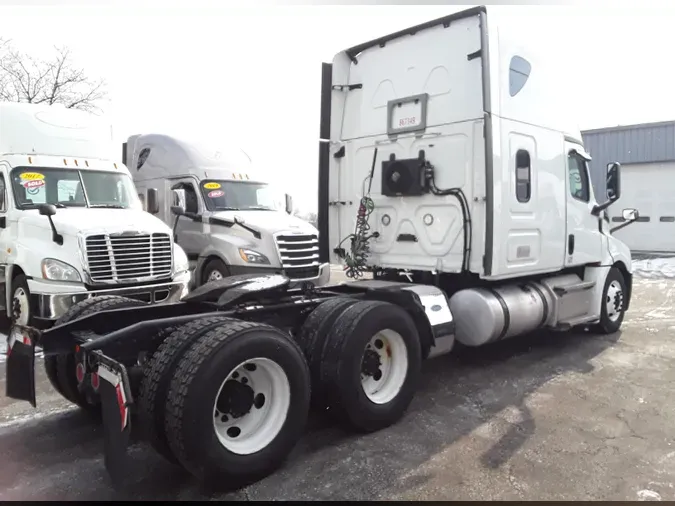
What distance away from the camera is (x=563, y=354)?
6.77 m

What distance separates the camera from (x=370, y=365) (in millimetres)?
4523

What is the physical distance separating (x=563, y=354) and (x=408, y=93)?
371 cm

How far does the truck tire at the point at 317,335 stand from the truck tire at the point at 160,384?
0.99 m

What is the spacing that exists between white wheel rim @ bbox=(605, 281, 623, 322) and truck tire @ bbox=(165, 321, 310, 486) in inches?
223

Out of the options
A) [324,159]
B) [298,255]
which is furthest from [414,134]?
[298,255]

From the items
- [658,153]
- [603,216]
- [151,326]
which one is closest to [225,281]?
[151,326]

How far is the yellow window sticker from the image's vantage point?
820cm

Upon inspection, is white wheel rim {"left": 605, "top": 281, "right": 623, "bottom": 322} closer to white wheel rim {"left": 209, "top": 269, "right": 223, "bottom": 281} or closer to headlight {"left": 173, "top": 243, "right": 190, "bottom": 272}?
headlight {"left": 173, "top": 243, "right": 190, "bottom": 272}

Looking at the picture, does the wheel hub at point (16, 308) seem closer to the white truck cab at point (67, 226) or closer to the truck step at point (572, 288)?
the white truck cab at point (67, 226)

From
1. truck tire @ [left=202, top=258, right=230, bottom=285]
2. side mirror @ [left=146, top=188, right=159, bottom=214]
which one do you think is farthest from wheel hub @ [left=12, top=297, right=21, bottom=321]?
truck tire @ [left=202, top=258, right=230, bottom=285]

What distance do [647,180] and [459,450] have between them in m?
20.6

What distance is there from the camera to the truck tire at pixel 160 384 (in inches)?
129

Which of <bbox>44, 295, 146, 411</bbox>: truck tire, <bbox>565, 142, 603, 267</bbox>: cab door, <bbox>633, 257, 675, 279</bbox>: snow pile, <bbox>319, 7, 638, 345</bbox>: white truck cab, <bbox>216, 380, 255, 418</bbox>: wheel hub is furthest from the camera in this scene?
<bbox>633, 257, 675, 279</bbox>: snow pile

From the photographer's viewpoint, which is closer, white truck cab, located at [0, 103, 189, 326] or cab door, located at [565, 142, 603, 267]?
cab door, located at [565, 142, 603, 267]
